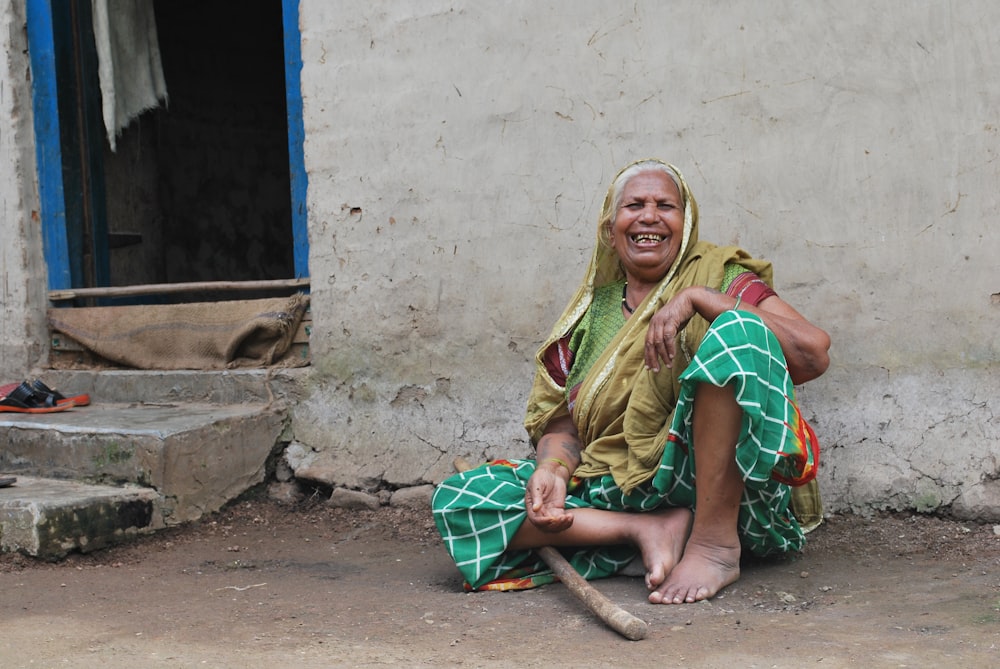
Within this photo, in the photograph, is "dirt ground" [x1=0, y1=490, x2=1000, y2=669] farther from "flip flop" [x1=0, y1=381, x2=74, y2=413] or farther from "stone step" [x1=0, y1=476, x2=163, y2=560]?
"flip flop" [x1=0, y1=381, x2=74, y2=413]

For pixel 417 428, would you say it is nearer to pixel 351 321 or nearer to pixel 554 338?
pixel 351 321

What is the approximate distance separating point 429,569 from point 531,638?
3.01ft

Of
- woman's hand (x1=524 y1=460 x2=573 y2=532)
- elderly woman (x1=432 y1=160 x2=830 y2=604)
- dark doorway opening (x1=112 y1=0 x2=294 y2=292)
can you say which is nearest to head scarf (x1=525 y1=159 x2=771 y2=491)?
elderly woman (x1=432 y1=160 x2=830 y2=604)

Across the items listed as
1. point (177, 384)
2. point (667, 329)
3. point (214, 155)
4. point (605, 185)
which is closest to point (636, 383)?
point (667, 329)

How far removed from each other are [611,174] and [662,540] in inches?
52.6

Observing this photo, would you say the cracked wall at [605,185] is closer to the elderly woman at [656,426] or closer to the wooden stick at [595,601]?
the elderly woman at [656,426]

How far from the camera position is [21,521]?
312 centimetres

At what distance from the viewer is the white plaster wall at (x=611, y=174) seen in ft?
9.41

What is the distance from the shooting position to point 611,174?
334 cm

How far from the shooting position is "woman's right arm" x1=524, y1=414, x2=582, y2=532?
257 cm

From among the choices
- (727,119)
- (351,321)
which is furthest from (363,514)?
(727,119)

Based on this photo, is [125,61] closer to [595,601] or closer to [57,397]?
[57,397]

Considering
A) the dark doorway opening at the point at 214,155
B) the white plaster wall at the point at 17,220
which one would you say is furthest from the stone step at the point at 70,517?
the dark doorway opening at the point at 214,155

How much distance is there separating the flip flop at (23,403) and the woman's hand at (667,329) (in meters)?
2.80
